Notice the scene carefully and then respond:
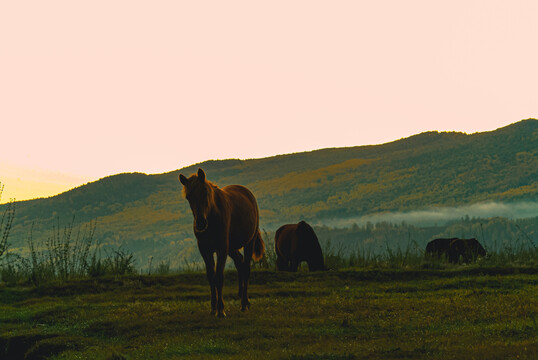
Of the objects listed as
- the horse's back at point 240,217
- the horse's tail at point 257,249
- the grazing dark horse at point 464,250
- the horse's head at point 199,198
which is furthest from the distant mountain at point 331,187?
the horse's head at point 199,198

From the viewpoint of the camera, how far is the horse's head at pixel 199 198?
11289mm

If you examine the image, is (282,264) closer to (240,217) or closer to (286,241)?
(286,241)

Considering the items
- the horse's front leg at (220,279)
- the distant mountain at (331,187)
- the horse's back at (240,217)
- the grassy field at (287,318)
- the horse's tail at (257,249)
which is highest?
the distant mountain at (331,187)

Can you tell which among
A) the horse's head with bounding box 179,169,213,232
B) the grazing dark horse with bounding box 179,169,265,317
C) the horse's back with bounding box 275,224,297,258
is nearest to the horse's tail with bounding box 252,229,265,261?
the grazing dark horse with bounding box 179,169,265,317

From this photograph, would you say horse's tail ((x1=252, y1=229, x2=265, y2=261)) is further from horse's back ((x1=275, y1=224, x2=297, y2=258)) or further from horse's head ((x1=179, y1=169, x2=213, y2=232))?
horse's back ((x1=275, y1=224, x2=297, y2=258))

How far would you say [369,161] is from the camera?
145 meters

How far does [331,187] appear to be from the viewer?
468ft

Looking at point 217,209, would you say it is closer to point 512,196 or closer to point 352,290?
point 352,290

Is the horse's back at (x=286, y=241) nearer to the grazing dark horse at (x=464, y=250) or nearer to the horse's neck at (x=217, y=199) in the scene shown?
the grazing dark horse at (x=464, y=250)

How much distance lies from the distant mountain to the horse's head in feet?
341

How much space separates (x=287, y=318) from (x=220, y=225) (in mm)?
2117

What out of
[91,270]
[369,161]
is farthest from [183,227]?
[91,270]

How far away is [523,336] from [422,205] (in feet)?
412

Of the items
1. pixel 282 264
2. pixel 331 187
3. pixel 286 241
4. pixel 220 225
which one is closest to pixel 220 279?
pixel 220 225
